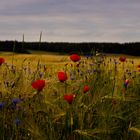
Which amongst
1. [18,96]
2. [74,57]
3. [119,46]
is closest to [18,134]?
[18,96]

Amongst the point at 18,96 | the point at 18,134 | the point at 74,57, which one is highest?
the point at 74,57

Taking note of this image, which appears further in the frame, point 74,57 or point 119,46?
point 119,46

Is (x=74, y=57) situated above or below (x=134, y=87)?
above

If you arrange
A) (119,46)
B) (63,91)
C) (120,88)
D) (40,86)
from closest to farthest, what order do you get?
(40,86)
(63,91)
(120,88)
(119,46)

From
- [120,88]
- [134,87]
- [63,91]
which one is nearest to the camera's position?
[63,91]

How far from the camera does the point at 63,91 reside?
13.2ft

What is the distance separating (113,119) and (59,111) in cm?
52

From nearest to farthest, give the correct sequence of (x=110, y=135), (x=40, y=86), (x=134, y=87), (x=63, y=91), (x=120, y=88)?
1. (x=40, y=86)
2. (x=110, y=135)
3. (x=63, y=91)
4. (x=120, y=88)
5. (x=134, y=87)

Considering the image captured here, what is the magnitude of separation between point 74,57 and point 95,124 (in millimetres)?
996

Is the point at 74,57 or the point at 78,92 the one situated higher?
the point at 74,57

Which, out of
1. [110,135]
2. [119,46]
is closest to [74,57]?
[110,135]

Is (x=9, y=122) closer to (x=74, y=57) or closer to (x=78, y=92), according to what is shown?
(x=78, y=92)

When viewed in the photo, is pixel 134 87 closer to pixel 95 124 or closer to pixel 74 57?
pixel 74 57

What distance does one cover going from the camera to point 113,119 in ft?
Answer: 12.4
